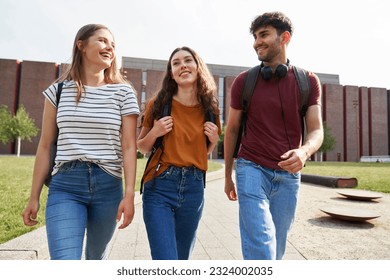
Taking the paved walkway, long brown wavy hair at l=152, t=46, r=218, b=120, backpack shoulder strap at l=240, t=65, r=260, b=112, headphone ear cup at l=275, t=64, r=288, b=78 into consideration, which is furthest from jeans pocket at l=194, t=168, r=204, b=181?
the paved walkway

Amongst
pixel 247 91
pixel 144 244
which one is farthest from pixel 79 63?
pixel 144 244

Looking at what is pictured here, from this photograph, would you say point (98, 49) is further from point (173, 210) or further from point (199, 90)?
point (173, 210)

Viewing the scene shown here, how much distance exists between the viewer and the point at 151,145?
2529 mm

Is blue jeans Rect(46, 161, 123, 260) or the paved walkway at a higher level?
blue jeans Rect(46, 161, 123, 260)

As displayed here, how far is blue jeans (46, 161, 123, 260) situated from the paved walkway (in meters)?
1.59

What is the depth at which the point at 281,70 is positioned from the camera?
261cm

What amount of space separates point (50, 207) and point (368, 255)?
398 cm

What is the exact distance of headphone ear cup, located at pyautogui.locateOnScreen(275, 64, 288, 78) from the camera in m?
2.60

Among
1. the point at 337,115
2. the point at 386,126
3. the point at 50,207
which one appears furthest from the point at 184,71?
the point at 386,126

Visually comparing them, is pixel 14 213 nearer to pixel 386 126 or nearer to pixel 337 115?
pixel 337 115

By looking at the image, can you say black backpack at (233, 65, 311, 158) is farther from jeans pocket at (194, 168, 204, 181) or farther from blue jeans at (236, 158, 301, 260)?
jeans pocket at (194, 168, 204, 181)

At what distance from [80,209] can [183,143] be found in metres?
0.86
